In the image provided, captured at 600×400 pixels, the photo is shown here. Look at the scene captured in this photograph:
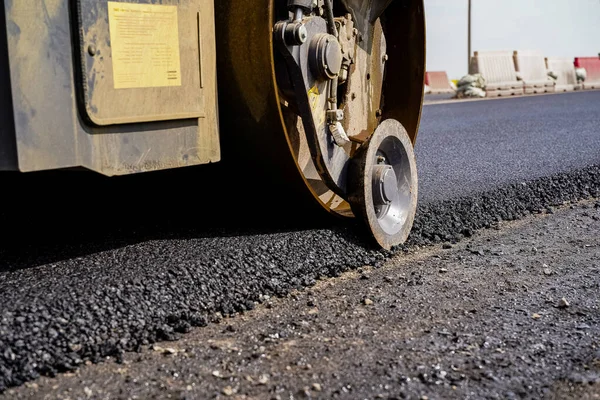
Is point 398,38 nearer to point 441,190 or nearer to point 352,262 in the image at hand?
point 441,190

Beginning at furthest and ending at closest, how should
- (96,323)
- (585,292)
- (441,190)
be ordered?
1. (441,190)
2. (585,292)
3. (96,323)

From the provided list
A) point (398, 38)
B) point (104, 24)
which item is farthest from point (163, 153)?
point (398, 38)

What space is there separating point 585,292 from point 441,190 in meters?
1.90

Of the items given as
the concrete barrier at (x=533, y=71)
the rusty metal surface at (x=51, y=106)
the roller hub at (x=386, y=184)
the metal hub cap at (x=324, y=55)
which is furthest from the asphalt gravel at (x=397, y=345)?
the concrete barrier at (x=533, y=71)

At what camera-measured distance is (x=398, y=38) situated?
493 cm

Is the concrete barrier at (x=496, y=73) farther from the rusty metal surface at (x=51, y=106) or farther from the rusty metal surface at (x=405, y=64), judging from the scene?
the rusty metal surface at (x=51, y=106)

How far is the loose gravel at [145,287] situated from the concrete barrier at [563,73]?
1829cm

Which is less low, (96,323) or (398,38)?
(398,38)

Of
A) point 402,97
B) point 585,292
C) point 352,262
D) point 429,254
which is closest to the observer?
point 585,292

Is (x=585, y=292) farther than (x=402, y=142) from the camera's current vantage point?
No

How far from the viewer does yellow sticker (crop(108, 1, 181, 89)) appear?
3006mm

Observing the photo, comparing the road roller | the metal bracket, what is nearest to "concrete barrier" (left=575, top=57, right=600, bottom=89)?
the road roller

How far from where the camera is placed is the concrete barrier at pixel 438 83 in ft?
73.3

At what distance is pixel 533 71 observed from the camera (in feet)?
68.1
